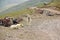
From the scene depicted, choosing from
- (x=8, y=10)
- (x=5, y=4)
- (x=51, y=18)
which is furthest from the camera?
(x=5, y=4)

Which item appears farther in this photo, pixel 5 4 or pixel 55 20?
pixel 5 4

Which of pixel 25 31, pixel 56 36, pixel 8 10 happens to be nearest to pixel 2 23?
pixel 25 31

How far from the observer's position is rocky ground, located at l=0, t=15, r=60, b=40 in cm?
2756

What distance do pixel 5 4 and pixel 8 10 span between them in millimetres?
5832

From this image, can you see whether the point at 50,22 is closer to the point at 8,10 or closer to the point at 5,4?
the point at 8,10

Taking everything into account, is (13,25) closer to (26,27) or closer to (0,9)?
(26,27)

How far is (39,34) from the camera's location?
28.6m

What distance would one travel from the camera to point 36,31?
2995 centimetres

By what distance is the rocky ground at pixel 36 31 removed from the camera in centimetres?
2756

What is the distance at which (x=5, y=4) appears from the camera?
66938 mm

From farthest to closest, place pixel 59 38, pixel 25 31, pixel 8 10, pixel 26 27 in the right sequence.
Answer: pixel 8 10, pixel 26 27, pixel 25 31, pixel 59 38

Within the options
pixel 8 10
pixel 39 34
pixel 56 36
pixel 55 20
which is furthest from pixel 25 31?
pixel 8 10

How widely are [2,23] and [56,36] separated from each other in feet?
31.3

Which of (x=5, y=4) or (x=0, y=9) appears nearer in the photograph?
(x=0, y=9)
